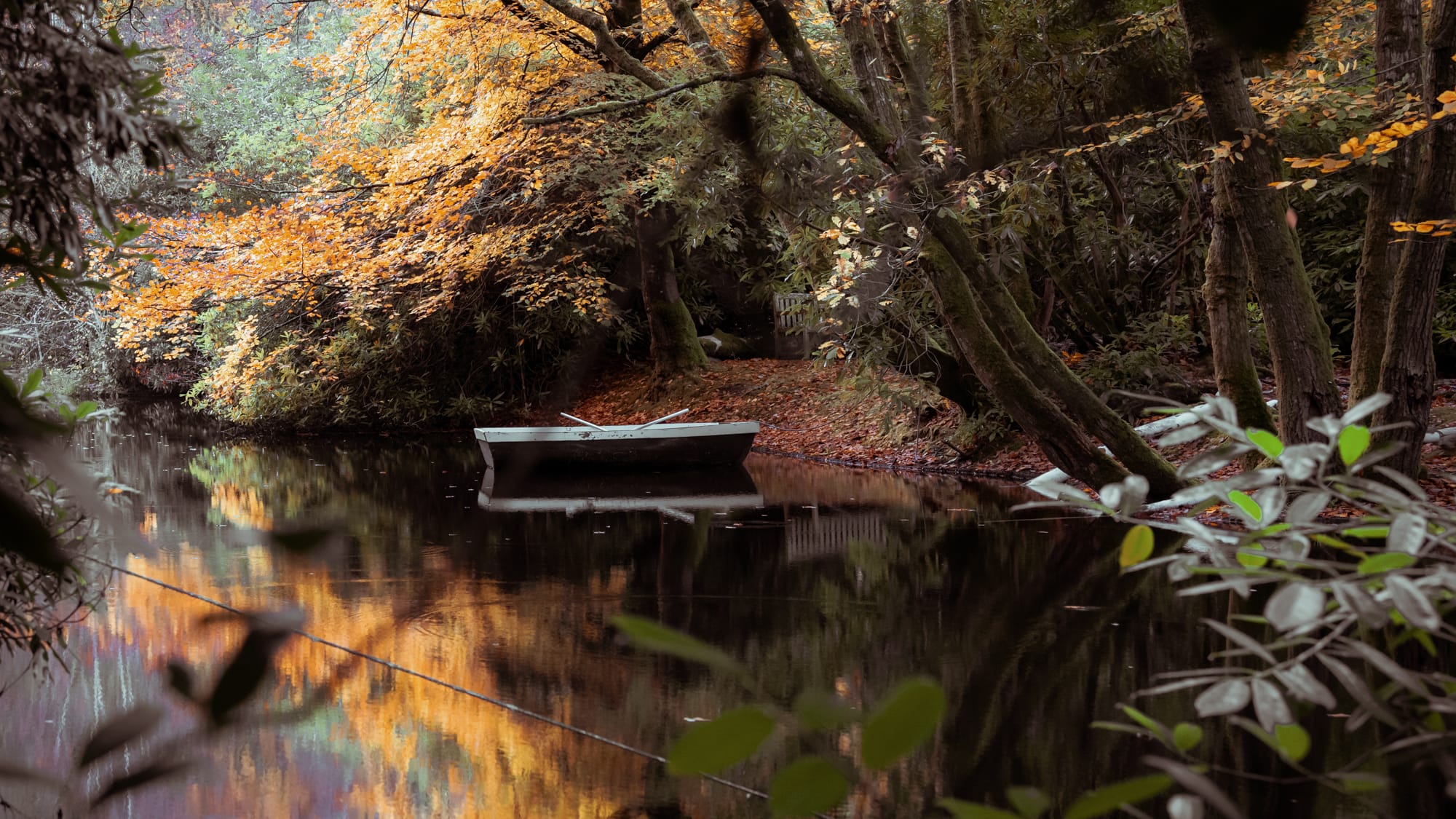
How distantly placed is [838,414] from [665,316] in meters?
3.32

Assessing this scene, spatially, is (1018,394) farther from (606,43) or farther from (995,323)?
(606,43)

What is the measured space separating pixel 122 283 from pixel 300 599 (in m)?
9.83

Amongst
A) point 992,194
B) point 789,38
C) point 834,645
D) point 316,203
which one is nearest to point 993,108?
point 992,194

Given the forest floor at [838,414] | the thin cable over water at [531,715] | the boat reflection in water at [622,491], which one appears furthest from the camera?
the forest floor at [838,414]

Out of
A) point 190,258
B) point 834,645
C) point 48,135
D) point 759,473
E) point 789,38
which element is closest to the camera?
point 48,135

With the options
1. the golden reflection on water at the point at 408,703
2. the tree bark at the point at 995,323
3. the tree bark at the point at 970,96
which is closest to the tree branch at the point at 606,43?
the tree bark at the point at 995,323

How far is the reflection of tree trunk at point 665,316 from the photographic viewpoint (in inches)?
618

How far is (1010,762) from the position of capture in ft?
12.3

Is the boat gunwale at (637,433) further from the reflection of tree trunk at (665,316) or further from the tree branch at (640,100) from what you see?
the reflection of tree trunk at (665,316)

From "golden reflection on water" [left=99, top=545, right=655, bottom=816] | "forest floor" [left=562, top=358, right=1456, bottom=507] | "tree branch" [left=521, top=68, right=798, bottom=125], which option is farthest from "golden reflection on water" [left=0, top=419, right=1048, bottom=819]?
"tree branch" [left=521, top=68, right=798, bottom=125]

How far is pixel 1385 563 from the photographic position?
94 centimetres

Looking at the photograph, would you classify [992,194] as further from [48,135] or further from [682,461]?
[48,135]

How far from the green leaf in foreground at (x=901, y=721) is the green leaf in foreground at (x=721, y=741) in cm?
5

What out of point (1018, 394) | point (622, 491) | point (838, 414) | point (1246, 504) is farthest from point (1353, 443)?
point (838, 414)
